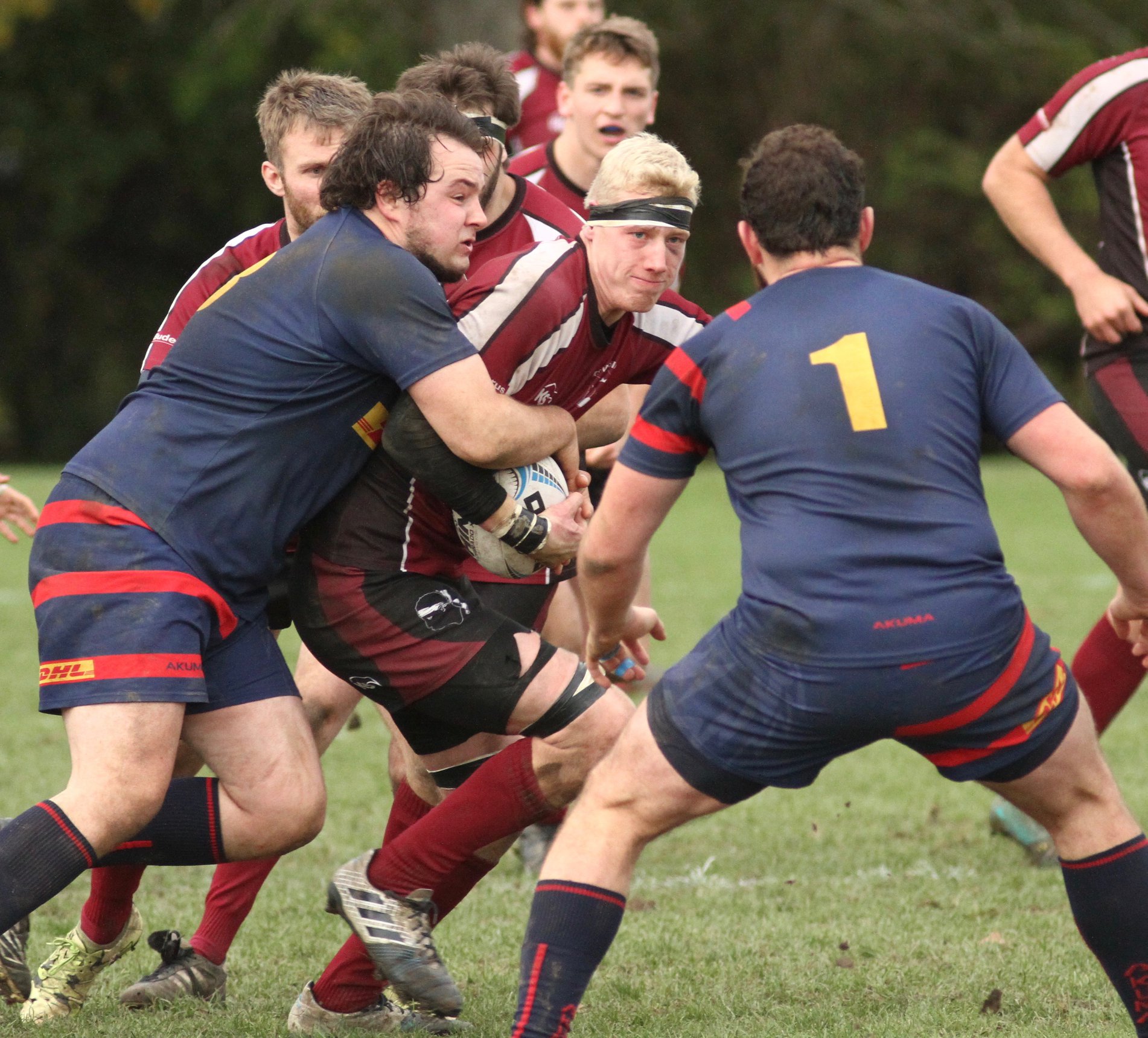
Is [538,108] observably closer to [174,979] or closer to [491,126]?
[491,126]

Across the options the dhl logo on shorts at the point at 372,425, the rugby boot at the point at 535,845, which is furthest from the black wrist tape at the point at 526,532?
the rugby boot at the point at 535,845

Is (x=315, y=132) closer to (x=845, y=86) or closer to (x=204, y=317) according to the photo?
(x=204, y=317)

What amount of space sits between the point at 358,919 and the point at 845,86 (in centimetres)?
2096

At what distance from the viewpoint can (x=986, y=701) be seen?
298cm

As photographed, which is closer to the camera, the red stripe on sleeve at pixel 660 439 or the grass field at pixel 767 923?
the red stripe on sleeve at pixel 660 439

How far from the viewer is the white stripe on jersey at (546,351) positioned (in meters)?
3.60

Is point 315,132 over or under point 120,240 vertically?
over

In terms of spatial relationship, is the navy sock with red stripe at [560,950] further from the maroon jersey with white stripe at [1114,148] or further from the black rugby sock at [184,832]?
the maroon jersey with white stripe at [1114,148]

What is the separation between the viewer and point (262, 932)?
462 centimetres

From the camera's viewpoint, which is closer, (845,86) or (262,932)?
(262,932)

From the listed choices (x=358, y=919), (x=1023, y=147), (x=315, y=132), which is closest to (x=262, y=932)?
(x=358, y=919)

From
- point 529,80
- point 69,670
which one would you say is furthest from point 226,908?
point 529,80

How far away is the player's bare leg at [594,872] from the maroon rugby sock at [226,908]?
128cm

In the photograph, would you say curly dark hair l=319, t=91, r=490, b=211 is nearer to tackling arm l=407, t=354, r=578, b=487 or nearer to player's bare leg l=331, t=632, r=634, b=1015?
tackling arm l=407, t=354, r=578, b=487
